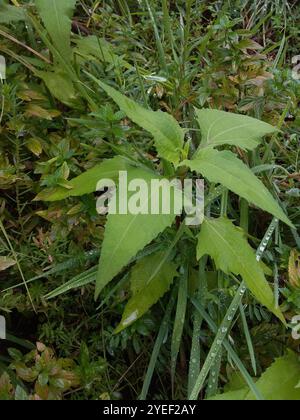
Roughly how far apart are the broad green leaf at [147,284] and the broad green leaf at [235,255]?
5.8 inches

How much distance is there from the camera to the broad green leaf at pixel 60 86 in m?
1.35

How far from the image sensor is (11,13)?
54.0 inches

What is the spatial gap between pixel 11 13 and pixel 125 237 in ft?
2.63

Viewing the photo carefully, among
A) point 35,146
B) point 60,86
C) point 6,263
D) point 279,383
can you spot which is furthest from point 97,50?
point 279,383

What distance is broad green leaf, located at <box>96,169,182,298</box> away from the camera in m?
0.84

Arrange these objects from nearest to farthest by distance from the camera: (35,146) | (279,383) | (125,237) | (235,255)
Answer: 1. (125,237)
2. (235,255)
3. (279,383)
4. (35,146)

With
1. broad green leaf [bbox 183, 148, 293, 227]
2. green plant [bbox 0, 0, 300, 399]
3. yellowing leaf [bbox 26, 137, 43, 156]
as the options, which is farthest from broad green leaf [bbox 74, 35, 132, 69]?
broad green leaf [bbox 183, 148, 293, 227]

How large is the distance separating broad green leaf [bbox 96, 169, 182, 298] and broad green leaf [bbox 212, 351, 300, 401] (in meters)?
0.40

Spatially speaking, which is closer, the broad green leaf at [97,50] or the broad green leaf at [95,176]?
the broad green leaf at [95,176]

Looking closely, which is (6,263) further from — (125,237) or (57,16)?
(57,16)

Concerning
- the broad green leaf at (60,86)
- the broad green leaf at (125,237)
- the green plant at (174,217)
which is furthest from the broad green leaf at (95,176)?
the broad green leaf at (60,86)

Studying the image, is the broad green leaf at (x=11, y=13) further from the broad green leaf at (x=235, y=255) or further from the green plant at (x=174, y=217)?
the broad green leaf at (x=235, y=255)

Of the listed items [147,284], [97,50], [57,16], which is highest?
[57,16]

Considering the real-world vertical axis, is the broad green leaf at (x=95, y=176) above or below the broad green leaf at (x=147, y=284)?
above
